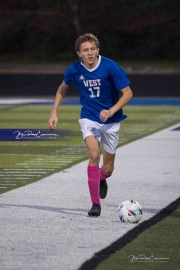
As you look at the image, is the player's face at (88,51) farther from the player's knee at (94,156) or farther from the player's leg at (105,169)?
the player's leg at (105,169)

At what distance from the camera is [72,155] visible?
14.6 m

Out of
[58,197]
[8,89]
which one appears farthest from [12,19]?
[58,197]

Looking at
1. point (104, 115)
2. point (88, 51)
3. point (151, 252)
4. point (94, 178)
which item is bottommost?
point (94, 178)

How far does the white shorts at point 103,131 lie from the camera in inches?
353

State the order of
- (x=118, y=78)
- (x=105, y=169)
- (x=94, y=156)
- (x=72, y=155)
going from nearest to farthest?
(x=94, y=156)
(x=118, y=78)
(x=105, y=169)
(x=72, y=155)

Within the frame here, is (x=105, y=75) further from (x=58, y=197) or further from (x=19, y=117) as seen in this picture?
(x=19, y=117)

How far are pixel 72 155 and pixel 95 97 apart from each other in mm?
5616

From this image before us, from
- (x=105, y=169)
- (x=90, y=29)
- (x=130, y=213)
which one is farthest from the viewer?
(x=90, y=29)

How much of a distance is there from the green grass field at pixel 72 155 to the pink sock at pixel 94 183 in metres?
0.72

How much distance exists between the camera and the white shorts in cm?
897

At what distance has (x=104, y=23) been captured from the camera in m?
57.0

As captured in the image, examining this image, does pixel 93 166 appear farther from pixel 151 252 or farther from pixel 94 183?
pixel 151 252

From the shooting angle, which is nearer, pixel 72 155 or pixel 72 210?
pixel 72 210

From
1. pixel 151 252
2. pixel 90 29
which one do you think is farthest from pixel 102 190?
pixel 90 29
